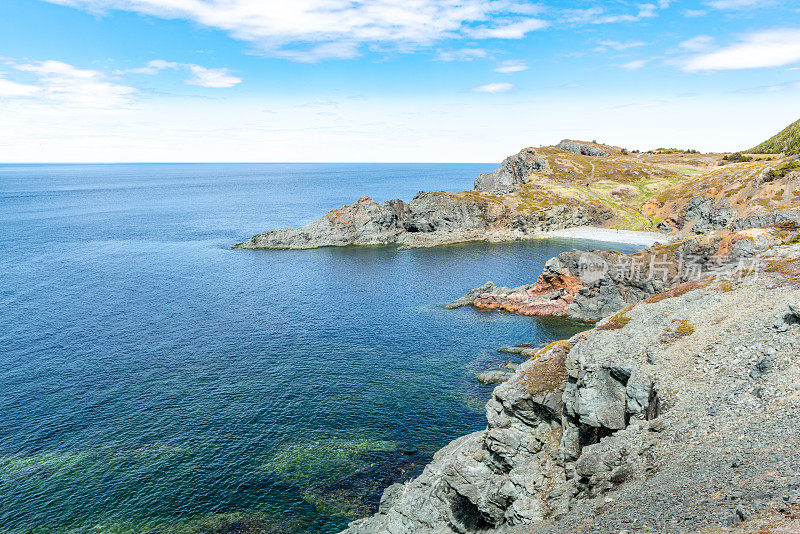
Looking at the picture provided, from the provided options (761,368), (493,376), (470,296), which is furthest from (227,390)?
(761,368)

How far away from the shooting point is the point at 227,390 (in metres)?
66.2

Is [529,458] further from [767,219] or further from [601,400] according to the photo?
[767,219]

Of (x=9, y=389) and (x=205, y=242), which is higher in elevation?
(x=205, y=242)

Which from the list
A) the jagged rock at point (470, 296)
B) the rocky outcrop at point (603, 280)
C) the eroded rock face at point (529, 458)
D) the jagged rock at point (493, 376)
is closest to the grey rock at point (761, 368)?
the eroded rock face at point (529, 458)

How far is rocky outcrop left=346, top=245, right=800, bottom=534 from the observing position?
21.2 m

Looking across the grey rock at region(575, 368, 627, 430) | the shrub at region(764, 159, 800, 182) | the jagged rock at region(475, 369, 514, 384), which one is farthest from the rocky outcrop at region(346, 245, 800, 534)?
the shrub at region(764, 159, 800, 182)

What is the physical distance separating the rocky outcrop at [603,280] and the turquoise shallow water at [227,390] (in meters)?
5.64

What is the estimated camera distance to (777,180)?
434 ft

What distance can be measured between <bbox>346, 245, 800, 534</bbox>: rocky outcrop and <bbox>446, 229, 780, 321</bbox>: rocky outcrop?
1464 inches

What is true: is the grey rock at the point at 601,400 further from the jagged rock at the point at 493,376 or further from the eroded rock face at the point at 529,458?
the jagged rock at the point at 493,376

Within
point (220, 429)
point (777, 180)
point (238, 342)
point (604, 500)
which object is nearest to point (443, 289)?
point (238, 342)

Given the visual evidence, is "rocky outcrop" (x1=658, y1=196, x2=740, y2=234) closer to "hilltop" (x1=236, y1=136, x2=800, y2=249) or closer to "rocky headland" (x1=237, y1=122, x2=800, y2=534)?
"hilltop" (x1=236, y1=136, x2=800, y2=249)

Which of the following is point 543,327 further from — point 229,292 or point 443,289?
point 229,292

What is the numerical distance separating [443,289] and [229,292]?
53.3m
